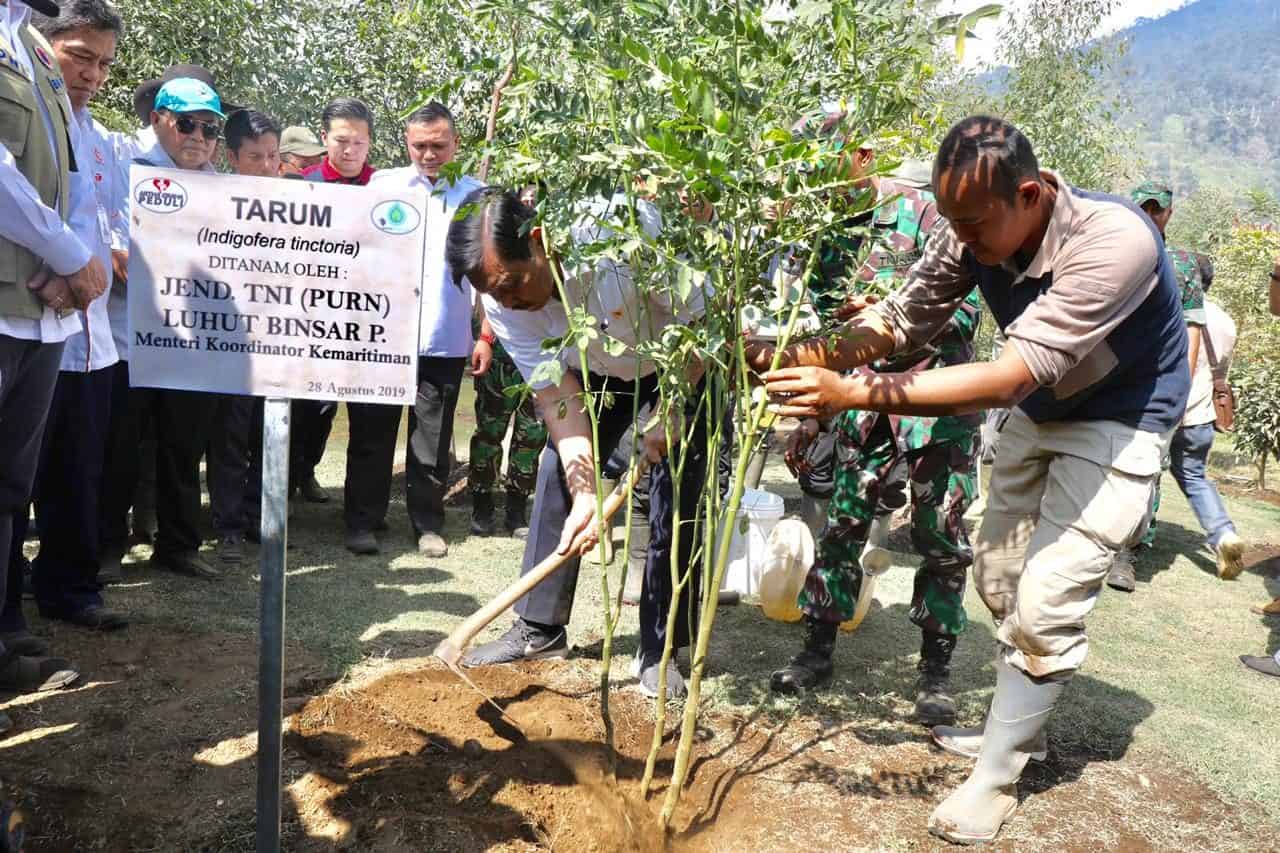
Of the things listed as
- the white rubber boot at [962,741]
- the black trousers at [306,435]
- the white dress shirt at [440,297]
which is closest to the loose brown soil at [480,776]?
the white rubber boot at [962,741]

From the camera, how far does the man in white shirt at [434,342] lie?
5074 mm

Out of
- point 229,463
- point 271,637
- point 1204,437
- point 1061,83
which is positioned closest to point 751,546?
point 229,463

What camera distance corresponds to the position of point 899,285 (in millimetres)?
3318

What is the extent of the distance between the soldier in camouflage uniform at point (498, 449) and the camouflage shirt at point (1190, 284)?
12.3 feet

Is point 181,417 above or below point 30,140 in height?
below

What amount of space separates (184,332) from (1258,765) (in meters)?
3.61

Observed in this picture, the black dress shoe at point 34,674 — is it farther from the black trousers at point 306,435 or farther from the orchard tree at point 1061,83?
the orchard tree at point 1061,83

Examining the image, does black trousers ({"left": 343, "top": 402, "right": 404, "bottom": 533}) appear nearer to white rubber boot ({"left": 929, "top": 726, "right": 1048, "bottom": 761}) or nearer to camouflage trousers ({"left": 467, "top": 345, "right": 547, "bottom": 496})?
camouflage trousers ({"left": 467, "top": 345, "right": 547, "bottom": 496})

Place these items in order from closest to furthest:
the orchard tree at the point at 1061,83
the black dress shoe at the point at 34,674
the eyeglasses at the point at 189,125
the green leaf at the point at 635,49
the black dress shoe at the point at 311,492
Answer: the green leaf at the point at 635,49 → the black dress shoe at the point at 34,674 → the eyeglasses at the point at 189,125 → the black dress shoe at the point at 311,492 → the orchard tree at the point at 1061,83

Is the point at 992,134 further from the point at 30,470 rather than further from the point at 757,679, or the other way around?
the point at 30,470

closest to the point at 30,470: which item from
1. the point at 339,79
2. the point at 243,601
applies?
the point at 243,601

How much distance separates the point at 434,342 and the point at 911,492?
263cm

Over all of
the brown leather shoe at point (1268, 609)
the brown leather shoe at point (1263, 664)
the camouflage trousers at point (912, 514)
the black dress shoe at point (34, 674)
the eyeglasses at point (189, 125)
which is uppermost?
the eyeglasses at point (189, 125)

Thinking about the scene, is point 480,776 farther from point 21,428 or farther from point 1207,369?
point 1207,369
